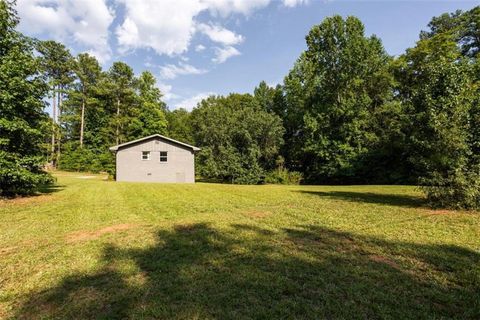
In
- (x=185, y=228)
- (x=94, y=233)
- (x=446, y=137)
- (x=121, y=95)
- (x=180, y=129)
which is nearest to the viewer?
(x=94, y=233)

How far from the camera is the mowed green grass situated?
3.14 meters

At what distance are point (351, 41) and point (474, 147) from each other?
21741 millimetres

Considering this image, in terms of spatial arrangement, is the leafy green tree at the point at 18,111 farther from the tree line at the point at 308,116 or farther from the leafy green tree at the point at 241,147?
the leafy green tree at the point at 241,147

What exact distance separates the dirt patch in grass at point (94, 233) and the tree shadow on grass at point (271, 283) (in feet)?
4.10

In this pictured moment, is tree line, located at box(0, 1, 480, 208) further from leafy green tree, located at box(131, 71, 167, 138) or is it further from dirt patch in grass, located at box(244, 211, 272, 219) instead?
dirt patch in grass, located at box(244, 211, 272, 219)

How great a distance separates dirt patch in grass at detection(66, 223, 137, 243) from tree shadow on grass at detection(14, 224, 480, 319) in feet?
4.10

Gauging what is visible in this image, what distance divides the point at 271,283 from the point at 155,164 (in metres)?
21.8

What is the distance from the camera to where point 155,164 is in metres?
24.0

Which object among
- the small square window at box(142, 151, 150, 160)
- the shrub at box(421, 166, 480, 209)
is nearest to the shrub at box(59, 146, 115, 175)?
the small square window at box(142, 151, 150, 160)

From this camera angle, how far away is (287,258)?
4.63 meters

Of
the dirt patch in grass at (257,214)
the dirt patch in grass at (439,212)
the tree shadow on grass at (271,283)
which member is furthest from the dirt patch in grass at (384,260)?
the dirt patch in grass at (439,212)

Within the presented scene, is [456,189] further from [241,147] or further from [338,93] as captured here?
[338,93]

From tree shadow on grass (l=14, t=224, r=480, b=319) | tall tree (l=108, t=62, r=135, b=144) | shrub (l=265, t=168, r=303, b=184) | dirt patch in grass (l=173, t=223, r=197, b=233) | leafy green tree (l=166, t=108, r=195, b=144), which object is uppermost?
tall tree (l=108, t=62, r=135, b=144)

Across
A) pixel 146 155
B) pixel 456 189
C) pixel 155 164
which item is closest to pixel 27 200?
pixel 155 164
